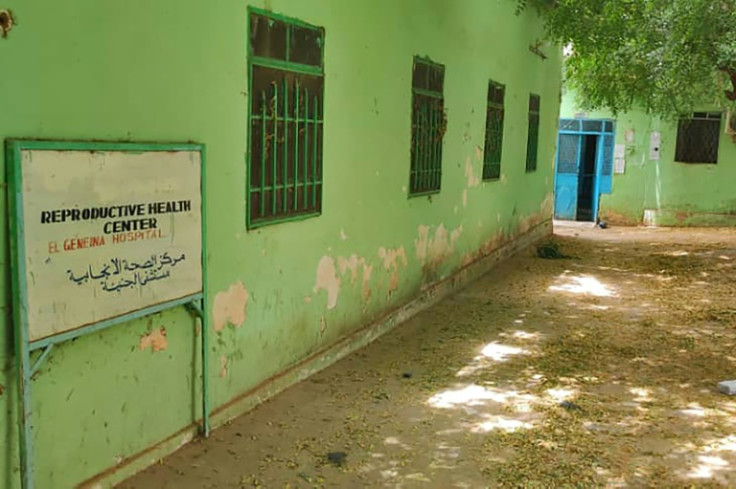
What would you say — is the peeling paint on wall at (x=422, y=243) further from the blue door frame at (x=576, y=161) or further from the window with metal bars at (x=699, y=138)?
the window with metal bars at (x=699, y=138)

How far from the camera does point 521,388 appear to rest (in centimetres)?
529

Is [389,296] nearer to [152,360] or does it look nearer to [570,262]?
[152,360]

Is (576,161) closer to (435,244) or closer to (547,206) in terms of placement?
(547,206)

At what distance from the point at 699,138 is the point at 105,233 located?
1611 cm

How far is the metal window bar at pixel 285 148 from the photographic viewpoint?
4488 millimetres

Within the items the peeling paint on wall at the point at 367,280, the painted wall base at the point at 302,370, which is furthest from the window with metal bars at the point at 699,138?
the peeling paint on wall at the point at 367,280

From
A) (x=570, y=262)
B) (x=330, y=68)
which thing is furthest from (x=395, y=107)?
(x=570, y=262)

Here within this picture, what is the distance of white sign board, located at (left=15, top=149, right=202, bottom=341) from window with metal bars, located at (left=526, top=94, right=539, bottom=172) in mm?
9563

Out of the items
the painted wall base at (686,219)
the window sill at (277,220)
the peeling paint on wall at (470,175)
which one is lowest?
the painted wall base at (686,219)

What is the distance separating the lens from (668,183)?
16.7 meters

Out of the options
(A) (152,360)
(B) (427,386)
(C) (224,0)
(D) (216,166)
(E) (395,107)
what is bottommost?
(B) (427,386)

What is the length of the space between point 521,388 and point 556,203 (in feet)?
44.0

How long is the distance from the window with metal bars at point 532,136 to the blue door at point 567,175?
4.58 meters

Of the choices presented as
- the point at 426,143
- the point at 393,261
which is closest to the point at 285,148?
the point at 393,261
